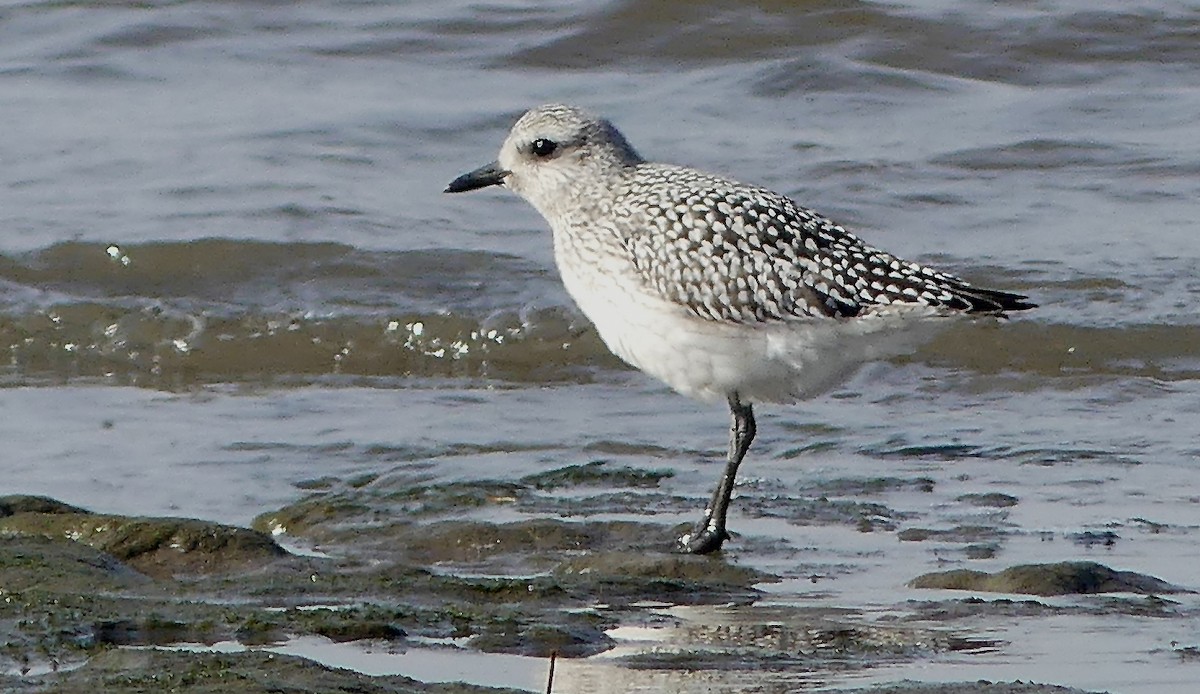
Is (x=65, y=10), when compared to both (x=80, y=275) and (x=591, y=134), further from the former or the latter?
(x=591, y=134)

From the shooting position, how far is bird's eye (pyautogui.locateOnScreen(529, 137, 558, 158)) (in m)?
7.44

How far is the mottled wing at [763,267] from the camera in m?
6.71

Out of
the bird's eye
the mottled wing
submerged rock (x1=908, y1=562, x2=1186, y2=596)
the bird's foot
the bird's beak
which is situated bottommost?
the bird's foot

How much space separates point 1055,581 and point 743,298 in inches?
58.4

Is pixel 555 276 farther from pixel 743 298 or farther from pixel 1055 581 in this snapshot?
pixel 1055 581

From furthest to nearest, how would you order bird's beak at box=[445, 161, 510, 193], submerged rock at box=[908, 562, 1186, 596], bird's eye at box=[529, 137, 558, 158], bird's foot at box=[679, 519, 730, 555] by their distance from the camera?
bird's beak at box=[445, 161, 510, 193] → bird's eye at box=[529, 137, 558, 158] → bird's foot at box=[679, 519, 730, 555] → submerged rock at box=[908, 562, 1186, 596]

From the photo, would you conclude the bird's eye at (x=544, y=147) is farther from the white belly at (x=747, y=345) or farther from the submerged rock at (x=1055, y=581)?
the submerged rock at (x=1055, y=581)

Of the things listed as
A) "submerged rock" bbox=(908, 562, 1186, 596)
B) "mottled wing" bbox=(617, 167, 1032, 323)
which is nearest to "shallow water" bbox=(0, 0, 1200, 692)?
"submerged rock" bbox=(908, 562, 1186, 596)

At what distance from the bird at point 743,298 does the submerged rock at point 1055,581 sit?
94 cm

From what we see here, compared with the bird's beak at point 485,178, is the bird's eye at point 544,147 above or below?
above

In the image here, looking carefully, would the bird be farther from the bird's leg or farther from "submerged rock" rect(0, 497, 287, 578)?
"submerged rock" rect(0, 497, 287, 578)

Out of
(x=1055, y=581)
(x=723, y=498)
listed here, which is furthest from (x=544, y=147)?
(x=1055, y=581)

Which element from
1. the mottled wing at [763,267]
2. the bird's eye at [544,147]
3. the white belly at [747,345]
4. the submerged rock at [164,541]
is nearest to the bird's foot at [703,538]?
the white belly at [747,345]

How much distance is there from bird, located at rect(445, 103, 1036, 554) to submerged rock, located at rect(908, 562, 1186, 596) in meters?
0.94
